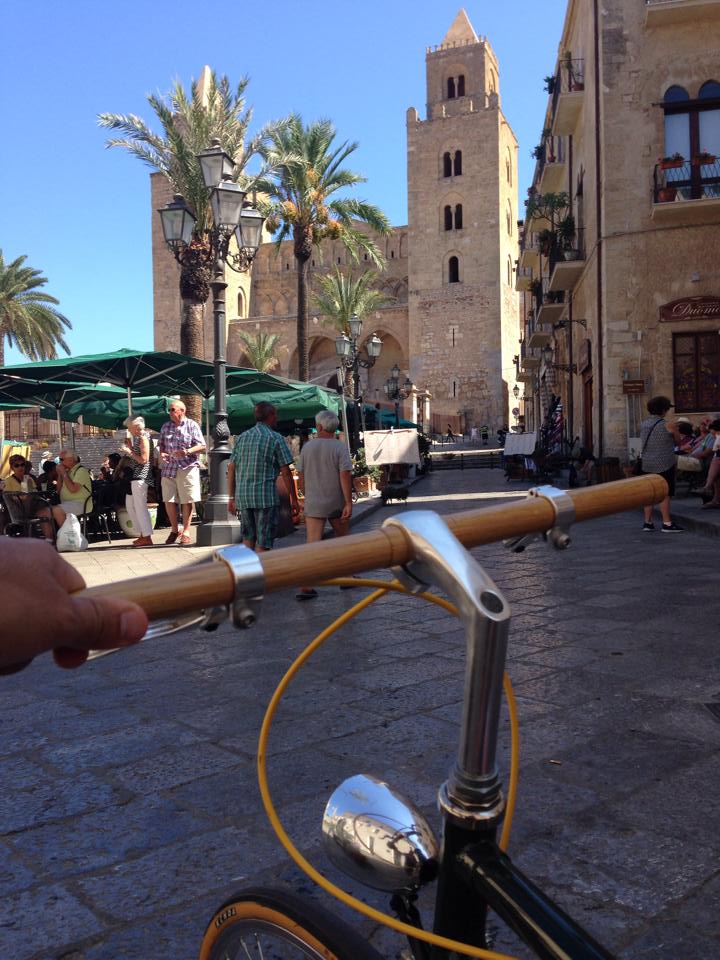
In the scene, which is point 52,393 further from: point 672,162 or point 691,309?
point 672,162

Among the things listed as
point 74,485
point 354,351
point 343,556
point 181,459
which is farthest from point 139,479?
point 354,351

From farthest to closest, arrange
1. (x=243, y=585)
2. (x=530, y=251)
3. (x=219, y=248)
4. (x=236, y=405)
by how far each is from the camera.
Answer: (x=530, y=251), (x=236, y=405), (x=219, y=248), (x=243, y=585)

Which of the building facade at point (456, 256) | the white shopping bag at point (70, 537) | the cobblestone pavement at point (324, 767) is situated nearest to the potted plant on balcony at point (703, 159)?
the white shopping bag at point (70, 537)

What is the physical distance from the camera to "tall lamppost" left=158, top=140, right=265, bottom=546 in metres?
10.4

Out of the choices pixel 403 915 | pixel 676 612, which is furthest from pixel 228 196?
pixel 403 915

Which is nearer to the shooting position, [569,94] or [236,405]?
[236,405]

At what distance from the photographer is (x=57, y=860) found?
2.47 meters

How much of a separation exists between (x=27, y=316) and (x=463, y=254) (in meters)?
28.7

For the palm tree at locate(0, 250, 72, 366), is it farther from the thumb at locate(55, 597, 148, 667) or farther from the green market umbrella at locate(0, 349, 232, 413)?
the thumb at locate(55, 597, 148, 667)

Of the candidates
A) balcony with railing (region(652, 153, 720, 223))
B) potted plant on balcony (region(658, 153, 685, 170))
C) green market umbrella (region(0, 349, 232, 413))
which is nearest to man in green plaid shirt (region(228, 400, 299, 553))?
green market umbrella (region(0, 349, 232, 413))

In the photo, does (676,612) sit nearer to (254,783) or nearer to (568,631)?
(568,631)

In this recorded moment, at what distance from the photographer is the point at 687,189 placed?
53.9ft

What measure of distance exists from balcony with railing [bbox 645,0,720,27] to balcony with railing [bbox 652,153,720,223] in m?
2.56

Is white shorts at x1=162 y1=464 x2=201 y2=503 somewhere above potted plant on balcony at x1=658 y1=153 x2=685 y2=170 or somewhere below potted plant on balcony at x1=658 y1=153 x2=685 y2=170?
below
